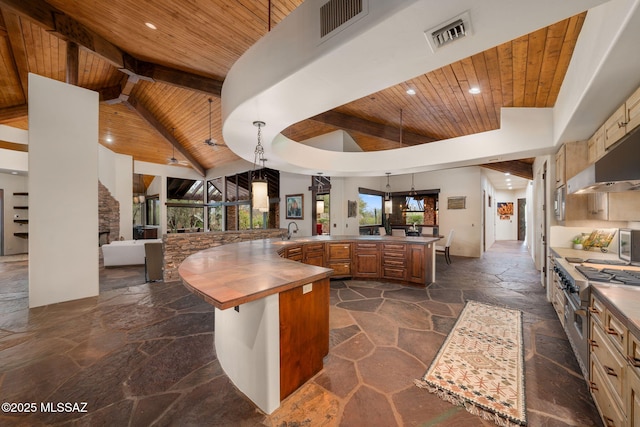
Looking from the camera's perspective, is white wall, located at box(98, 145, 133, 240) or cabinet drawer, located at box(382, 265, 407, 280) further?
white wall, located at box(98, 145, 133, 240)

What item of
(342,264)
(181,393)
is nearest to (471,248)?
(342,264)

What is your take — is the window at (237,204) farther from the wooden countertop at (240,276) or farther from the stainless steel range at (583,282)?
the stainless steel range at (583,282)

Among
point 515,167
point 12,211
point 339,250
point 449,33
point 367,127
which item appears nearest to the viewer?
point 449,33

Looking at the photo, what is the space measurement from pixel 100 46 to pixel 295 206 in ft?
18.8

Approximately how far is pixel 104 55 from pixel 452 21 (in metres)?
5.01

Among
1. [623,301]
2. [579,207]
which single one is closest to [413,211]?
[579,207]

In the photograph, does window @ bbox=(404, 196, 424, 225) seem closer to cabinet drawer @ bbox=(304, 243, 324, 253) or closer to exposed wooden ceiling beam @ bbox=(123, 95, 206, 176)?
cabinet drawer @ bbox=(304, 243, 324, 253)

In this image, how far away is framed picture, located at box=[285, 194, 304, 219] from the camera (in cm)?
807

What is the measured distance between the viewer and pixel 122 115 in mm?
6574

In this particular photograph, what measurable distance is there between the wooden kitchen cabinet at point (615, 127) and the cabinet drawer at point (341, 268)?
405 centimetres

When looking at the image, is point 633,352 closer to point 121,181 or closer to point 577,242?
point 577,242

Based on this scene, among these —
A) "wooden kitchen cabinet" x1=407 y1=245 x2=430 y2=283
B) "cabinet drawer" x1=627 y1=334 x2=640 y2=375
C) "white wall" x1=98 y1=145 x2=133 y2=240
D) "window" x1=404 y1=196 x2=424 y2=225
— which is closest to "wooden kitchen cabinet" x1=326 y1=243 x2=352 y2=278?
"wooden kitchen cabinet" x1=407 y1=245 x2=430 y2=283

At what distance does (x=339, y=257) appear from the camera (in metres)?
5.15

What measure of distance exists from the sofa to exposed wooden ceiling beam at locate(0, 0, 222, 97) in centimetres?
410
